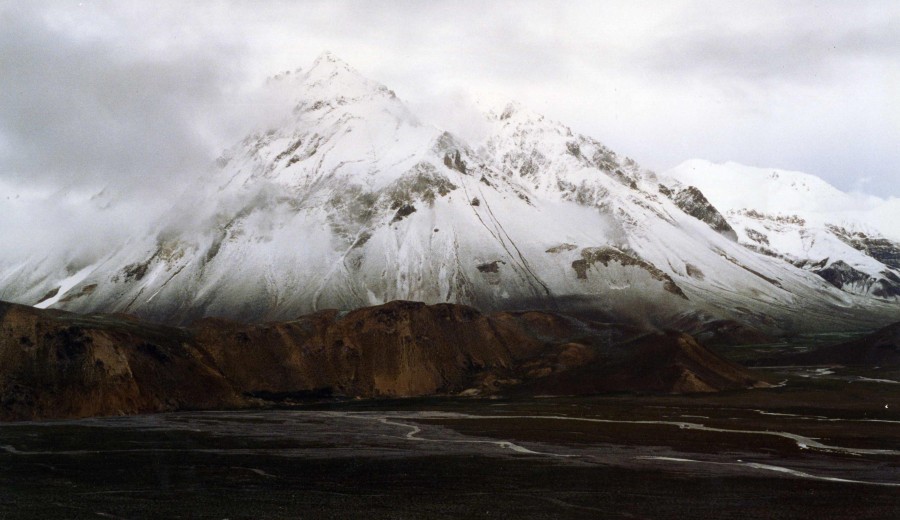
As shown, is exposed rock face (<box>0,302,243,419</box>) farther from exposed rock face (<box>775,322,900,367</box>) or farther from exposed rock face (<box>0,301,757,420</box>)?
exposed rock face (<box>775,322,900,367</box>)

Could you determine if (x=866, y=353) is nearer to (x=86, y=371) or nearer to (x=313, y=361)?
(x=313, y=361)

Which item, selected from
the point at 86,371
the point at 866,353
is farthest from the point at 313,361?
the point at 866,353

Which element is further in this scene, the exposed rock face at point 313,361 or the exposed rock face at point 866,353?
the exposed rock face at point 866,353

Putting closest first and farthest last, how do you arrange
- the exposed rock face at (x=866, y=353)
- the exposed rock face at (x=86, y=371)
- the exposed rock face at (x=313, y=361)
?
1. the exposed rock face at (x=86, y=371)
2. the exposed rock face at (x=313, y=361)
3. the exposed rock face at (x=866, y=353)

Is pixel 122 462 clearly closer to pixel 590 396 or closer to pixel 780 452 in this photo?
pixel 780 452

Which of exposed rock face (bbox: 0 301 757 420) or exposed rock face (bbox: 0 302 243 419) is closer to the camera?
exposed rock face (bbox: 0 302 243 419)

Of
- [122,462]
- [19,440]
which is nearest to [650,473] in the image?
[122,462]

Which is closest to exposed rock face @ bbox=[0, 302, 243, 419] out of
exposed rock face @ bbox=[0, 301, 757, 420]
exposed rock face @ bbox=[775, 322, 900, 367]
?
exposed rock face @ bbox=[0, 301, 757, 420]

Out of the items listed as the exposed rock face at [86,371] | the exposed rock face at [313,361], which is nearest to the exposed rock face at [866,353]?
the exposed rock face at [313,361]

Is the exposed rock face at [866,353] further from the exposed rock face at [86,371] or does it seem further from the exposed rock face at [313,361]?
the exposed rock face at [86,371]
